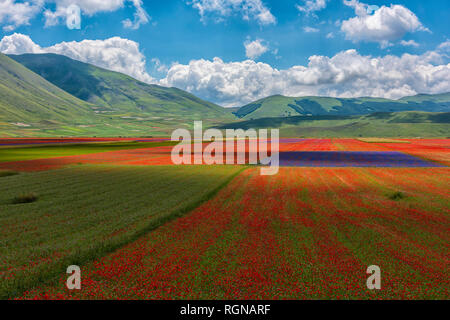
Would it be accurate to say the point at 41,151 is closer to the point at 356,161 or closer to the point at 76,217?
the point at 76,217

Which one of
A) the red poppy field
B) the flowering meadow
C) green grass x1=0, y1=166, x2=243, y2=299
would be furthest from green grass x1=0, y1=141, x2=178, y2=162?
the flowering meadow

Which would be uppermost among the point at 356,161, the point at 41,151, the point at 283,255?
the point at 41,151

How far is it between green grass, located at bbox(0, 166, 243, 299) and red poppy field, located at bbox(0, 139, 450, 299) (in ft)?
0.26

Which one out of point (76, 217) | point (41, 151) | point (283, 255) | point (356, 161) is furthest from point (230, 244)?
point (41, 151)

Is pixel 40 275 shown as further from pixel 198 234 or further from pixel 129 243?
pixel 198 234

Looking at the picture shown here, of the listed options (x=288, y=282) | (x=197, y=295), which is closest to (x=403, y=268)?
(x=288, y=282)

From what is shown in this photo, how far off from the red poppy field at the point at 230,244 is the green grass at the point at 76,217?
0.26 feet

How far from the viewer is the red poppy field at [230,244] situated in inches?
394

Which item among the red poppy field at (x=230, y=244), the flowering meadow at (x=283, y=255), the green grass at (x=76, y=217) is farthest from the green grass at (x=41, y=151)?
the flowering meadow at (x=283, y=255)

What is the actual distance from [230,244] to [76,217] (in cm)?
1037

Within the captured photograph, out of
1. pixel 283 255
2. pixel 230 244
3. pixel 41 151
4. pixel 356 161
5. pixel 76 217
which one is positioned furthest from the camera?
pixel 41 151

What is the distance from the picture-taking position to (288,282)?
33.9 feet

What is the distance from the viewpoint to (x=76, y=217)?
18.1 m
